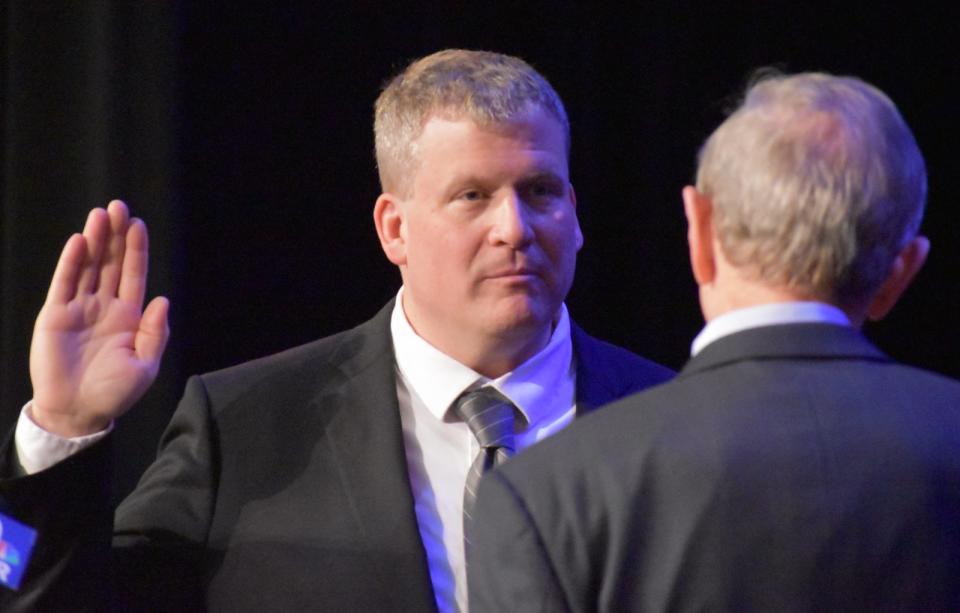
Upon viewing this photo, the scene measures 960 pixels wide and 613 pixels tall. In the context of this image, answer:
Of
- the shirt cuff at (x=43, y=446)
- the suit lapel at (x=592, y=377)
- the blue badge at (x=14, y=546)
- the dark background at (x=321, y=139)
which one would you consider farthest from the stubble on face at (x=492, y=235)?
the dark background at (x=321, y=139)

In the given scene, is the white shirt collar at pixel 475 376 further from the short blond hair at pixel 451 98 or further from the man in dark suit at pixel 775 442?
the man in dark suit at pixel 775 442

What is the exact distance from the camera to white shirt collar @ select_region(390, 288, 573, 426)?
2.39m

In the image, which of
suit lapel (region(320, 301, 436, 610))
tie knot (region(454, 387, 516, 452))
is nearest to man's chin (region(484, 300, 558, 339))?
tie knot (region(454, 387, 516, 452))

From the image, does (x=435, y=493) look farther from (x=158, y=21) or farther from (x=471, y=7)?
(x=471, y=7)

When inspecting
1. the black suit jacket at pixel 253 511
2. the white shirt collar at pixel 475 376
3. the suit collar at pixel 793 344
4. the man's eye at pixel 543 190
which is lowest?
the black suit jacket at pixel 253 511

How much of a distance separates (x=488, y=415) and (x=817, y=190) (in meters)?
0.99

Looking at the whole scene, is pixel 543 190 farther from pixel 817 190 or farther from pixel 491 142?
pixel 817 190

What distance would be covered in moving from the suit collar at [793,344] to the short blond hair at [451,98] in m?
0.97

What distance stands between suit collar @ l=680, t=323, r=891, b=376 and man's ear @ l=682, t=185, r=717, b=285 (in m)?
0.09

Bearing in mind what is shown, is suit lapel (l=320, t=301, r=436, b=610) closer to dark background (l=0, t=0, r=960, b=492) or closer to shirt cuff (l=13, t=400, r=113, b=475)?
shirt cuff (l=13, t=400, r=113, b=475)

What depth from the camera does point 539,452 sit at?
1.53 metres

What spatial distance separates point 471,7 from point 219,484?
1.70m

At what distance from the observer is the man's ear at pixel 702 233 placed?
153 centimetres

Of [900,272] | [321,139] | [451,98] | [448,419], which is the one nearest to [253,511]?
[448,419]
